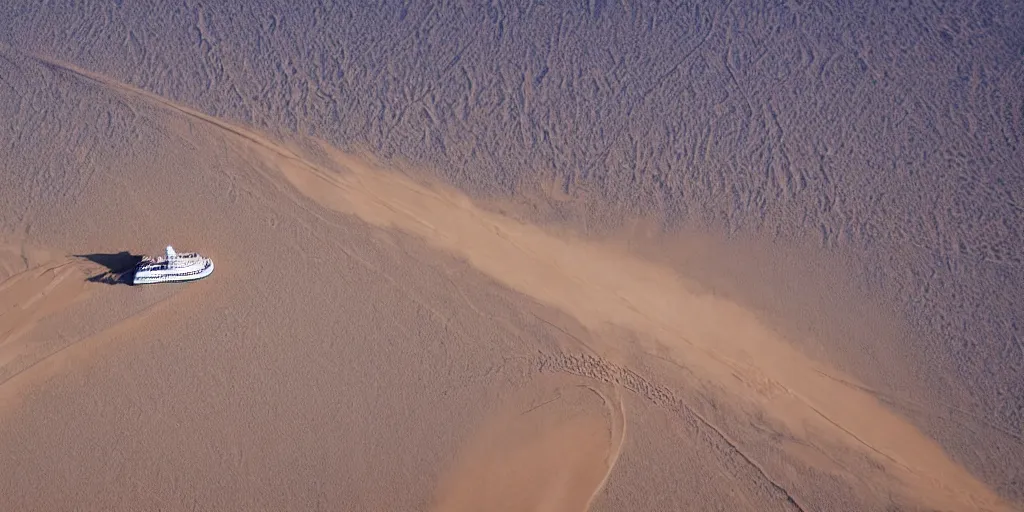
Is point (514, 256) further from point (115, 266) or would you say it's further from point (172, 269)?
point (115, 266)

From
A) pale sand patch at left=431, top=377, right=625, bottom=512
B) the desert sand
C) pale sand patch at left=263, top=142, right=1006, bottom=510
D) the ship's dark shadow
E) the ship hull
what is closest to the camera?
pale sand patch at left=431, top=377, right=625, bottom=512

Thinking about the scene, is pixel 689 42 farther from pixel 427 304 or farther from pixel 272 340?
pixel 272 340

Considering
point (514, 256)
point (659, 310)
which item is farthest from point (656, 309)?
point (514, 256)

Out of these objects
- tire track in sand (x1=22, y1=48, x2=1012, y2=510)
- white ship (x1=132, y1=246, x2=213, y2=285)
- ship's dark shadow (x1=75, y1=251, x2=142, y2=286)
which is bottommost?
ship's dark shadow (x1=75, y1=251, x2=142, y2=286)

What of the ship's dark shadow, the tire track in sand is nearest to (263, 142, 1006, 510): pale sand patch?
the tire track in sand

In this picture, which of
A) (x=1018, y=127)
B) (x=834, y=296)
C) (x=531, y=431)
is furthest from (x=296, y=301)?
(x=1018, y=127)

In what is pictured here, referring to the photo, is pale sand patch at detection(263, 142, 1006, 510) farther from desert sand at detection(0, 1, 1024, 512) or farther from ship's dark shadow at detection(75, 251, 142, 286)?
ship's dark shadow at detection(75, 251, 142, 286)
